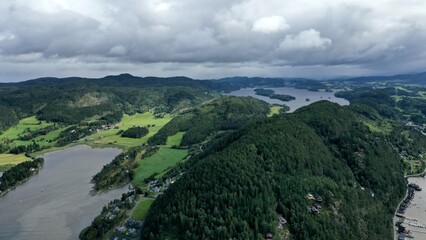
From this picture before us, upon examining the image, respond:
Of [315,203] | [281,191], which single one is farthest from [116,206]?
[315,203]

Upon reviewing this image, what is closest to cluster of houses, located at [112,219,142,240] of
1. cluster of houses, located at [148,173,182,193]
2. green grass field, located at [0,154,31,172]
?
cluster of houses, located at [148,173,182,193]

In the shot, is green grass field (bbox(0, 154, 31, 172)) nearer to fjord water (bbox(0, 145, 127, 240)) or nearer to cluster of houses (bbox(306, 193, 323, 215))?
fjord water (bbox(0, 145, 127, 240))

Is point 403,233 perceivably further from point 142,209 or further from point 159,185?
point 159,185

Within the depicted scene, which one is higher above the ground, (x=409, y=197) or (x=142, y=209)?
(x=142, y=209)

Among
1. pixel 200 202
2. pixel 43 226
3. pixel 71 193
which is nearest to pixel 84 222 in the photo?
pixel 43 226

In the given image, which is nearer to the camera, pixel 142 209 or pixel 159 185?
pixel 142 209

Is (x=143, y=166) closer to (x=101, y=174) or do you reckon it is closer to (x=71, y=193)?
(x=101, y=174)

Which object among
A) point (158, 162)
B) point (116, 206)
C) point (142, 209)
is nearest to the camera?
point (142, 209)
